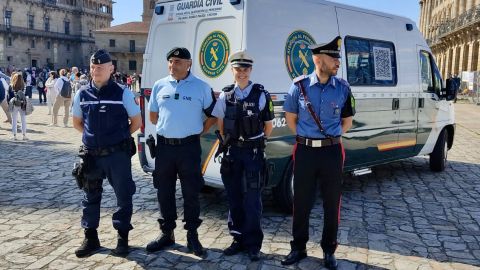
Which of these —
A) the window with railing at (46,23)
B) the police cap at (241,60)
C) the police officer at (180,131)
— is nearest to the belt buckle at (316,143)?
the police cap at (241,60)

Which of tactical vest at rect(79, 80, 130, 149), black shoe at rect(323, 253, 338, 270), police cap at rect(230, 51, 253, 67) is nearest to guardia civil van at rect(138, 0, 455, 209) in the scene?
police cap at rect(230, 51, 253, 67)

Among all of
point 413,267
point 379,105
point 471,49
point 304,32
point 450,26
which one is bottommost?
point 413,267

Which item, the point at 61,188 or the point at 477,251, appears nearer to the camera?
the point at 477,251

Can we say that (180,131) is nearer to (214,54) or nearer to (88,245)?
(214,54)

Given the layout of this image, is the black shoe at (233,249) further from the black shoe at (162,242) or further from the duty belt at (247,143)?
the duty belt at (247,143)

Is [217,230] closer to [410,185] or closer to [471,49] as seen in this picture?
[410,185]

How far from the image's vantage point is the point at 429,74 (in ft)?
24.5

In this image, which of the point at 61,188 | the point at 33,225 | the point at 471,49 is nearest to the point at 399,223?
the point at 33,225

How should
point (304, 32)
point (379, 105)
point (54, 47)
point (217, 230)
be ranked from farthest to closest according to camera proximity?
point (54, 47) < point (379, 105) < point (304, 32) < point (217, 230)

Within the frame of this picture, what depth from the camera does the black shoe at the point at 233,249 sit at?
14.0ft

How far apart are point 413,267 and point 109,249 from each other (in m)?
2.88

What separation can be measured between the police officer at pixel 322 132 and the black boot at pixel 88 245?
6.08ft

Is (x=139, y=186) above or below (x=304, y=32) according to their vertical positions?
below

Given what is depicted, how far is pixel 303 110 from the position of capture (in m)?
3.96
